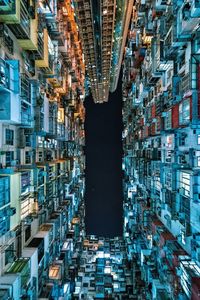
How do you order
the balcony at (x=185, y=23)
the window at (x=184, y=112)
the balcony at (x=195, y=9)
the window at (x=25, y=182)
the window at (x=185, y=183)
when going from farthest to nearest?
the window at (x=25, y=182)
the window at (x=185, y=183)
the window at (x=184, y=112)
the balcony at (x=185, y=23)
the balcony at (x=195, y=9)

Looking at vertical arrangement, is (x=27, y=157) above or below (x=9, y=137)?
below

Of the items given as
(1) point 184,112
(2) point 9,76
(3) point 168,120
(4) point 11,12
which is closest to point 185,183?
(1) point 184,112

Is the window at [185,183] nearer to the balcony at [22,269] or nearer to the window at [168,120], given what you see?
the window at [168,120]

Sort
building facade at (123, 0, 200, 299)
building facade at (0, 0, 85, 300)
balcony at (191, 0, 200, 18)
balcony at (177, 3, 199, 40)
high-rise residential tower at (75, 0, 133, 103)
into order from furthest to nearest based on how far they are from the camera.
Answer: high-rise residential tower at (75, 0, 133, 103) < building facade at (123, 0, 200, 299) < balcony at (177, 3, 199, 40) < building facade at (0, 0, 85, 300) < balcony at (191, 0, 200, 18)

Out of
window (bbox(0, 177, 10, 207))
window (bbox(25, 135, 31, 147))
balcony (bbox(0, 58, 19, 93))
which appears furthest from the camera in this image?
window (bbox(25, 135, 31, 147))

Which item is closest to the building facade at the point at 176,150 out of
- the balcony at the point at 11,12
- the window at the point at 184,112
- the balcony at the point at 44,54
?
the window at the point at 184,112

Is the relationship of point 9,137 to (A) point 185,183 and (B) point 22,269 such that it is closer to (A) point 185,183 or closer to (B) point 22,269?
(B) point 22,269

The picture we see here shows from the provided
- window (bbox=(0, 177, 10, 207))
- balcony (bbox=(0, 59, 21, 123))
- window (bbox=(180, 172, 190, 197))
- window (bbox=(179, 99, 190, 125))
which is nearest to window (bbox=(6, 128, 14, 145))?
balcony (bbox=(0, 59, 21, 123))

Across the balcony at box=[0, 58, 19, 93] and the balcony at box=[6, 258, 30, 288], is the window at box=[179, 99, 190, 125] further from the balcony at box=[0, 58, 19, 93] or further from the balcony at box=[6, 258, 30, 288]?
the balcony at box=[6, 258, 30, 288]
